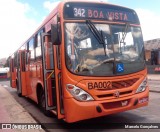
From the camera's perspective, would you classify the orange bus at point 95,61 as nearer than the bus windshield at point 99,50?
Yes

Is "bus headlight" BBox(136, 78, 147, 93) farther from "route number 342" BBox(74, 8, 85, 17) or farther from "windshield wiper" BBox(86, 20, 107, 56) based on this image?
"route number 342" BBox(74, 8, 85, 17)

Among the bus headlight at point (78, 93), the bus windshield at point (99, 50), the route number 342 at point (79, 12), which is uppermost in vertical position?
the route number 342 at point (79, 12)

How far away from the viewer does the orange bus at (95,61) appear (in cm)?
633

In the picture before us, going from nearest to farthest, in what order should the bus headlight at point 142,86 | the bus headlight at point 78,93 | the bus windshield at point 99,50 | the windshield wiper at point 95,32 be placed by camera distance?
the bus headlight at point 78,93, the bus windshield at point 99,50, the windshield wiper at point 95,32, the bus headlight at point 142,86

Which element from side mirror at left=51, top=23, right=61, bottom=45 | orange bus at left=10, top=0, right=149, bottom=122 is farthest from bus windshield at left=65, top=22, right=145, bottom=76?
side mirror at left=51, top=23, right=61, bottom=45

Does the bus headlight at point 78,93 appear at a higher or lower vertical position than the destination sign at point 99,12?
lower

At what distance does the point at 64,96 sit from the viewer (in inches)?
251

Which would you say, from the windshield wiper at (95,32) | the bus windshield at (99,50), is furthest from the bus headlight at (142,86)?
the windshield wiper at (95,32)

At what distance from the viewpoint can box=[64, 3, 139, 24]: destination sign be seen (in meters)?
6.70

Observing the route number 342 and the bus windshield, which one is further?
the route number 342

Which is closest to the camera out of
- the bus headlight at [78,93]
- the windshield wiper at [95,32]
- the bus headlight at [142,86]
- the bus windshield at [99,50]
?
the bus headlight at [78,93]

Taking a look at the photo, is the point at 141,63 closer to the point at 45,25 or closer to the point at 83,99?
the point at 83,99

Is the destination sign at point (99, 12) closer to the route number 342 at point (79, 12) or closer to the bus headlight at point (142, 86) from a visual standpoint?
the route number 342 at point (79, 12)

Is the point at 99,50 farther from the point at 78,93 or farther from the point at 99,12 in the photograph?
the point at 78,93
